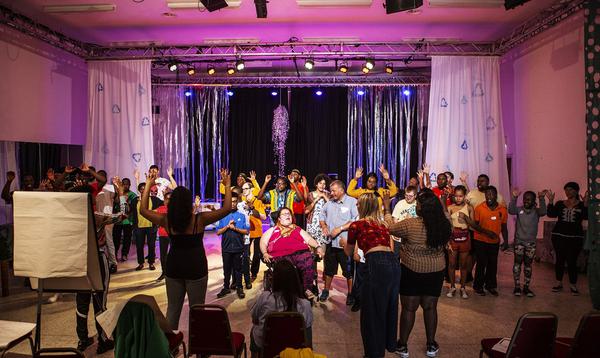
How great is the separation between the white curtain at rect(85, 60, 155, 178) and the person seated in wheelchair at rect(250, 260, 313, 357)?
25.7 ft

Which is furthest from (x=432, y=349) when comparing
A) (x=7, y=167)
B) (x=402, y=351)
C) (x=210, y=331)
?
(x=7, y=167)

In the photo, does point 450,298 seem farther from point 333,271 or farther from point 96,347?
point 96,347

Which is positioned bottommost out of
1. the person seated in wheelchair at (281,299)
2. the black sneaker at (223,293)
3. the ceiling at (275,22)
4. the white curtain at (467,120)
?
the black sneaker at (223,293)

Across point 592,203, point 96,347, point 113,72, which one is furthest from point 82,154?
point 592,203

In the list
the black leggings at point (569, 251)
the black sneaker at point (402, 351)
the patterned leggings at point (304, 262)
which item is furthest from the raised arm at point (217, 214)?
the black leggings at point (569, 251)

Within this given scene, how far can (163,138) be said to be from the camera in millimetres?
13898

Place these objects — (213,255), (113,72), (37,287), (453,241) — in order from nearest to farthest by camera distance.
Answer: (37,287) → (453,241) → (213,255) → (113,72)

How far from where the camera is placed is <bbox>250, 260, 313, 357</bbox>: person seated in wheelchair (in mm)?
3365

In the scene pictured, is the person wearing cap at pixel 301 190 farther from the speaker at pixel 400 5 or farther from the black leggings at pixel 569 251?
the black leggings at pixel 569 251

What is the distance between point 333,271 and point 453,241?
1765 mm

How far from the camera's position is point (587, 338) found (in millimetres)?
3170

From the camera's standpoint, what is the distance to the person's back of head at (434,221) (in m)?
4.06

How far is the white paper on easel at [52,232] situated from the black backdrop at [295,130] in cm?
1119

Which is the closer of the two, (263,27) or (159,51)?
(263,27)
